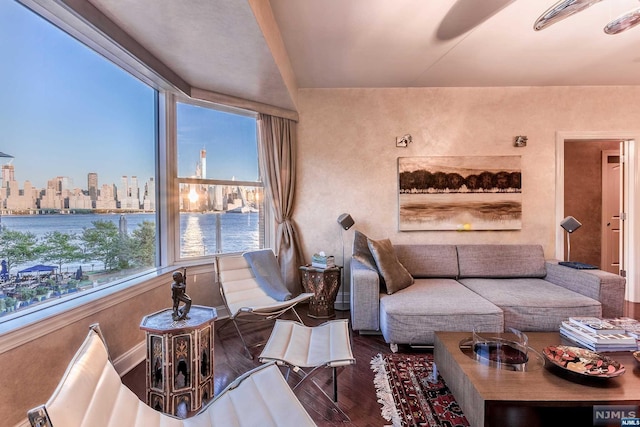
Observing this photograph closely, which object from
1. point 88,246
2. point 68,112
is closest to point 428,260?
point 88,246

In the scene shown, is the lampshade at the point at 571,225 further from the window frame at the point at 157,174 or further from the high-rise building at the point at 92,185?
the high-rise building at the point at 92,185

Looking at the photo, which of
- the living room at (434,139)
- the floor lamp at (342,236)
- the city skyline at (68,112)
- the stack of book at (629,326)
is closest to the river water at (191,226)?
the city skyline at (68,112)

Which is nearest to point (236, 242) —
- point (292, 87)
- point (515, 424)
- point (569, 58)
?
point (292, 87)

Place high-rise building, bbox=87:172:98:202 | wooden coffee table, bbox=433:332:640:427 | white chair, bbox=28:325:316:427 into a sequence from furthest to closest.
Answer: high-rise building, bbox=87:172:98:202
wooden coffee table, bbox=433:332:640:427
white chair, bbox=28:325:316:427

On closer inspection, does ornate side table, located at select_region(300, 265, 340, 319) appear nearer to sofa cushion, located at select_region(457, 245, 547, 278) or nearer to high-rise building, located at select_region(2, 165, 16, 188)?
sofa cushion, located at select_region(457, 245, 547, 278)

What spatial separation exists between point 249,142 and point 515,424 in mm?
3374

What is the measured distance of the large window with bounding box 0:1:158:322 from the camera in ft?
5.30

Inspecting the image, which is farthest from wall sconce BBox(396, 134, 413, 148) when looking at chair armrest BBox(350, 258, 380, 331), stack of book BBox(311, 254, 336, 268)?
chair armrest BBox(350, 258, 380, 331)

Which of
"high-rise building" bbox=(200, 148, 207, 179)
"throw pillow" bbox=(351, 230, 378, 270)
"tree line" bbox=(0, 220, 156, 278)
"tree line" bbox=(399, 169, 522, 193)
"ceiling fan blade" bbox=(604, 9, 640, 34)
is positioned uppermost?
"ceiling fan blade" bbox=(604, 9, 640, 34)

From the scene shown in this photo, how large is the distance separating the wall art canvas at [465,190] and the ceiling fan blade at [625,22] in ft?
6.07

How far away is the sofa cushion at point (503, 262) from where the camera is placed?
3.38m

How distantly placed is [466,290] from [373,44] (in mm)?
2499

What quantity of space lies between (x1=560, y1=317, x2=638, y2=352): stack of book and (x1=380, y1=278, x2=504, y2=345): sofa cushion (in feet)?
1.70

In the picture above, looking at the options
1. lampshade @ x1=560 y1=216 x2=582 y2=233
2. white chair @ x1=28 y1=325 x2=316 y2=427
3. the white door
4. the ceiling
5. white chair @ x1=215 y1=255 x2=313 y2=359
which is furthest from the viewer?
the white door
